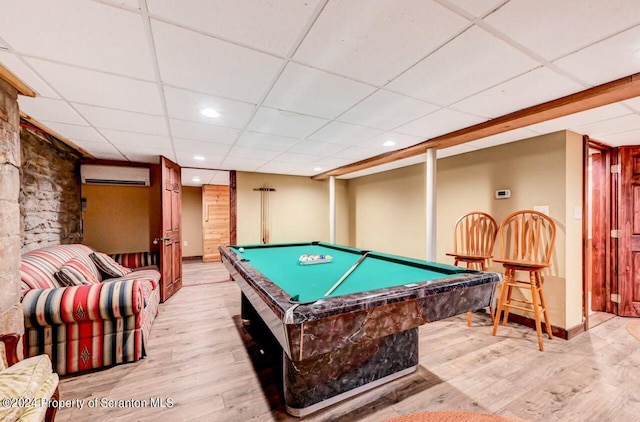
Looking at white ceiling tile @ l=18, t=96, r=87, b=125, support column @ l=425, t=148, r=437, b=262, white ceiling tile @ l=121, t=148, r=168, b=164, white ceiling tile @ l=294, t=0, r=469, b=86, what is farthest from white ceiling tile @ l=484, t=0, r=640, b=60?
white ceiling tile @ l=121, t=148, r=168, b=164

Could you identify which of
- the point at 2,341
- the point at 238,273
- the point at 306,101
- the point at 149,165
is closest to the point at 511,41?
the point at 306,101

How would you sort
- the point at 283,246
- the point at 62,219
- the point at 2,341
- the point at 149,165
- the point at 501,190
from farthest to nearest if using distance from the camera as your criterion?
the point at 149,165, the point at 283,246, the point at 62,219, the point at 501,190, the point at 2,341

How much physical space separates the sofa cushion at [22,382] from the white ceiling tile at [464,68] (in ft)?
8.09

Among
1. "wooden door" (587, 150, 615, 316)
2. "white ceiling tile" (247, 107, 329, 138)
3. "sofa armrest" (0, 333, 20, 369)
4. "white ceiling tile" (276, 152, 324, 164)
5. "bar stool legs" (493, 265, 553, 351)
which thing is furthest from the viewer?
"white ceiling tile" (276, 152, 324, 164)

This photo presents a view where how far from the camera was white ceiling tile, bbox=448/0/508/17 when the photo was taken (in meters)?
1.10

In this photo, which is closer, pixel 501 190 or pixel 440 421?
pixel 440 421

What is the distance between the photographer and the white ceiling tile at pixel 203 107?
77.4 inches

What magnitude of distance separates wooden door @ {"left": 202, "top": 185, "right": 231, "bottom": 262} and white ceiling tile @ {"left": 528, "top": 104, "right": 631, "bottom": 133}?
6.97 meters

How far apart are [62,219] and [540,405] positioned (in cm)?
547

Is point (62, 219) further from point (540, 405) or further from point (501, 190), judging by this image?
point (501, 190)

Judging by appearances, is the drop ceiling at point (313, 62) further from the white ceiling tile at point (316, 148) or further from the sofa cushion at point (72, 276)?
the sofa cushion at point (72, 276)

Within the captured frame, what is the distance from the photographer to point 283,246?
152 inches

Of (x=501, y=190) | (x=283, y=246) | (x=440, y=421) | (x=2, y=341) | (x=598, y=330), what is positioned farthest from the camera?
(x=283, y=246)

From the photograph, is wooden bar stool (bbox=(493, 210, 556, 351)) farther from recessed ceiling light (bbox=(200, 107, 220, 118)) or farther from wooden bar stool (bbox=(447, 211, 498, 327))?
recessed ceiling light (bbox=(200, 107, 220, 118))
